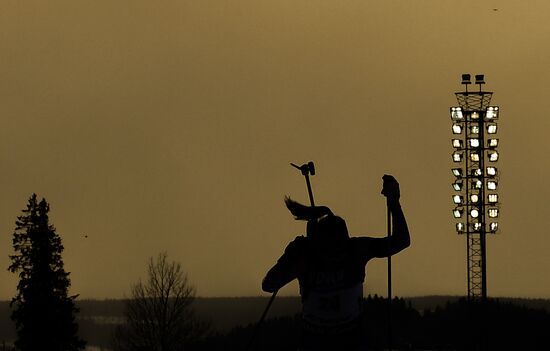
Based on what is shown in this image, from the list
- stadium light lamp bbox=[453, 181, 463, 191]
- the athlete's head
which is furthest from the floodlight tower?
the athlete's head

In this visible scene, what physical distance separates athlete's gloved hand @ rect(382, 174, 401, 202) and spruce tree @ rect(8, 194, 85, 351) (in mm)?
57874

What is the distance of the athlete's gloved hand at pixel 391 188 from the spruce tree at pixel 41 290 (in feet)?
190

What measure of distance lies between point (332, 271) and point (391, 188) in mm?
676

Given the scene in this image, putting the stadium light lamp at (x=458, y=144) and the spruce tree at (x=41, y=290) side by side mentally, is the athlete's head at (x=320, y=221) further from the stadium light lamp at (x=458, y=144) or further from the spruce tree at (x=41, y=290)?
the spruce tree at (x=41, y=290)

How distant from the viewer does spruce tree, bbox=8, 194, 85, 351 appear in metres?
70.9

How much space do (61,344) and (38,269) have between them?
285 cm

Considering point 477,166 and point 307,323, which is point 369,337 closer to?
point 307,323

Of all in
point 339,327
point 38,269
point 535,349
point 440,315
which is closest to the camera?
point 339,327

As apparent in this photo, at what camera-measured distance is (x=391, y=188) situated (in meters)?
13.3

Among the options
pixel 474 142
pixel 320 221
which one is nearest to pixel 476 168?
pixel 474 142

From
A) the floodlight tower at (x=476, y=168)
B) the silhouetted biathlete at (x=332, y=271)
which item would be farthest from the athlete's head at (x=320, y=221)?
the floodlight tower at (x=476, y=168)

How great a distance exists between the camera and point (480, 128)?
5491 cm

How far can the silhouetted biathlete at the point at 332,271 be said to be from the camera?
13.3 meters

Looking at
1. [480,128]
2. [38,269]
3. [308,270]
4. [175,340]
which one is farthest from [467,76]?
[308,270]
